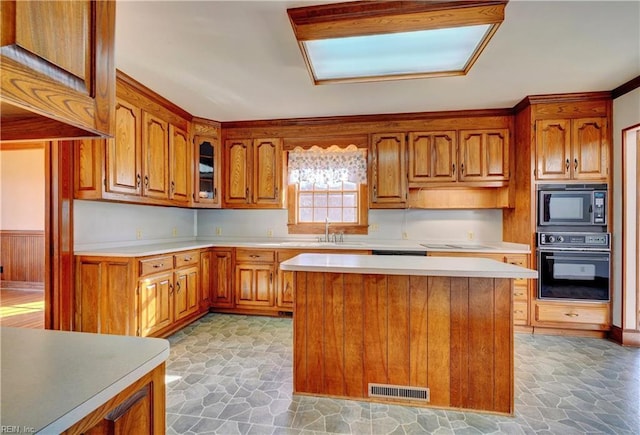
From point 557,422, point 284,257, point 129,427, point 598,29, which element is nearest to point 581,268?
point 557,422

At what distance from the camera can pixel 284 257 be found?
151 inches

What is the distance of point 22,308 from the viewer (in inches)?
162

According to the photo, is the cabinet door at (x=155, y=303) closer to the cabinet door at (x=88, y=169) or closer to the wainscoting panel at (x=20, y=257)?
the cabinet door at (x=88, y=169)

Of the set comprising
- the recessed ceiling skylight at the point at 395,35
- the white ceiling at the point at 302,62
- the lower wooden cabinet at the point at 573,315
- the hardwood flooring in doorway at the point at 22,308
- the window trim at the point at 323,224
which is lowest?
the hardwood flooring in doorway at the point at 22,308

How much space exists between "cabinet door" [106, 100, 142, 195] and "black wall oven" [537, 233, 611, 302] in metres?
4.38

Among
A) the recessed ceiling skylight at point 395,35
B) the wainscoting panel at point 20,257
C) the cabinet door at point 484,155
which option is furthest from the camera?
the wainscoting panel at point 20,257

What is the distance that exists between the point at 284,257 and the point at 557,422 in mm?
2883

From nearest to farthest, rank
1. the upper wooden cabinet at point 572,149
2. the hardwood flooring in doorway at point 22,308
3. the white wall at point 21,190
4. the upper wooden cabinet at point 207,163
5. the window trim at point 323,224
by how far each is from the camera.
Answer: the upper wooden cabinet at point 572,149, the hardwood flooring in doorway at point 22,308, the upper wooden cabinet at point 207,163, the window trim at point 323,224, the white wall at point 21,190

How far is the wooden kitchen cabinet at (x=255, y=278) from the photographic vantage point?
3863 mm

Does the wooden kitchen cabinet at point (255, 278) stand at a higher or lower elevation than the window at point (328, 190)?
lower

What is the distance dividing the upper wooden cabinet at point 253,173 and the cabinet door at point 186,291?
115 centimetres

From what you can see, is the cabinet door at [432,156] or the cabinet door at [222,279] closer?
the cabinet door at [432,156]

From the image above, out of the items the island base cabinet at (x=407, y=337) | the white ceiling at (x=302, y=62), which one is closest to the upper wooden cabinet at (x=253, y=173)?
the white ceiling at (x=302, y=62)

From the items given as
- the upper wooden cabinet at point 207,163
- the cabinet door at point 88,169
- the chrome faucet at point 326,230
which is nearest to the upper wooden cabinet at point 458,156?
the chrome faucet at point 326,230
